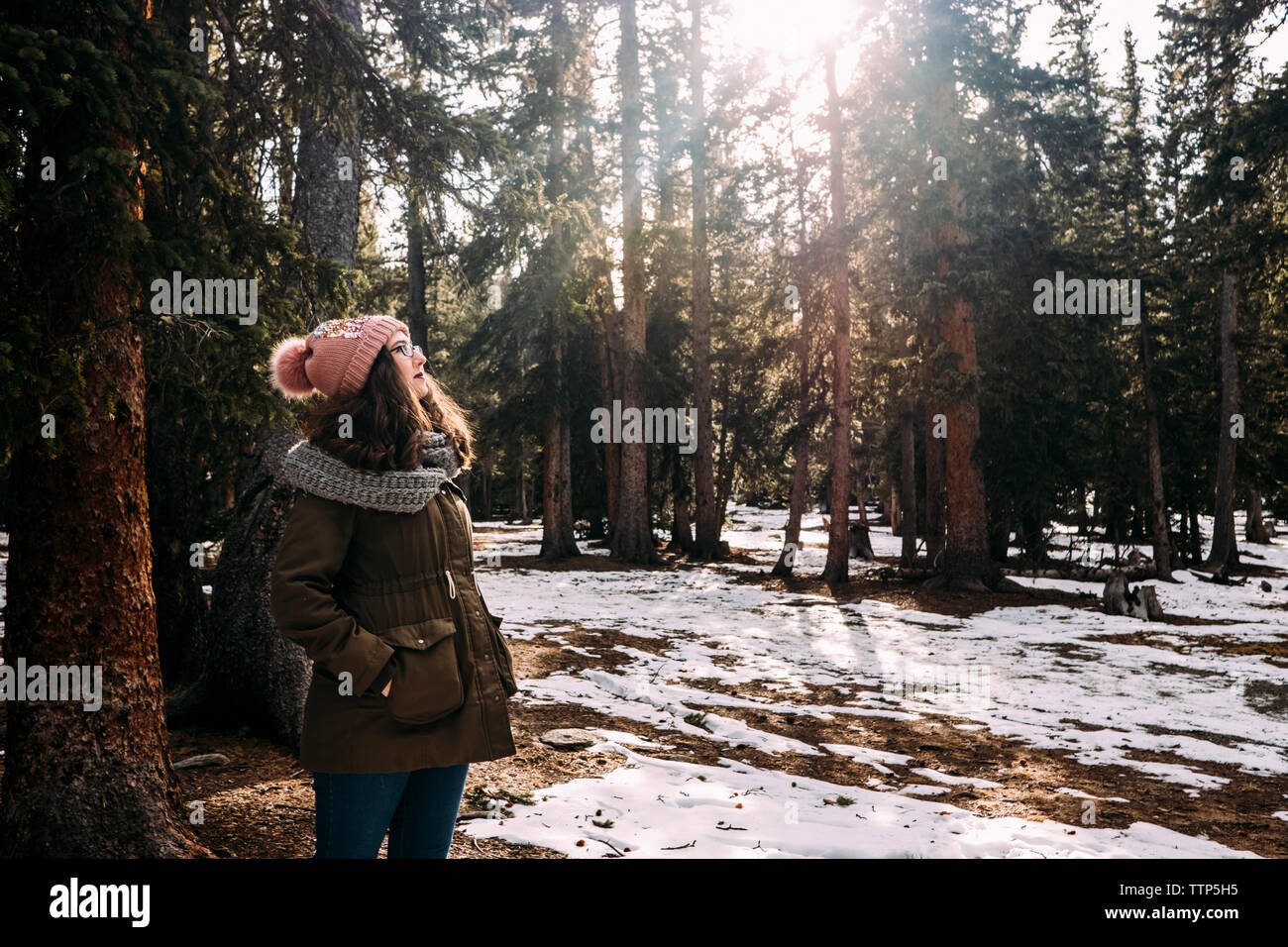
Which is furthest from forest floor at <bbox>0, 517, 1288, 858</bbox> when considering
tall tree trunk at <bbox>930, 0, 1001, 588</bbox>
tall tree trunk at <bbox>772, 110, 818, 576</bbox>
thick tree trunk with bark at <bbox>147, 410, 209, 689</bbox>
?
tall tree trunk at <bbox>772, 110, 818, 576</bbox>

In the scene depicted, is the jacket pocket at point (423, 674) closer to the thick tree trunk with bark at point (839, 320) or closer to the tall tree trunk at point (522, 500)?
the thick tree trunk with bark at point (839, 320)

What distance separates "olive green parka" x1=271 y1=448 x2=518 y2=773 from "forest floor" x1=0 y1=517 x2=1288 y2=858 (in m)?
1.91

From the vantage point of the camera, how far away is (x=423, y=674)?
2.41m

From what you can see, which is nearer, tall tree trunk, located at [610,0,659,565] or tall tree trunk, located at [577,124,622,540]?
tall tree trunk, located at [610,0,659,565]

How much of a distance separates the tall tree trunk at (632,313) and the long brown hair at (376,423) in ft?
60.9

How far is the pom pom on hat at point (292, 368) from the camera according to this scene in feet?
9.04

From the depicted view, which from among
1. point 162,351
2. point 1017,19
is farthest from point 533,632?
point 1017,19

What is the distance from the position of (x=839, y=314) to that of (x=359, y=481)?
53.2 ft

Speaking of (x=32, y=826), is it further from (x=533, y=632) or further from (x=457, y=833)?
(x=533, y=632)

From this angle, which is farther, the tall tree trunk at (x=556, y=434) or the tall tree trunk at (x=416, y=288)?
the tall tree trunk at (x=556, y=434)

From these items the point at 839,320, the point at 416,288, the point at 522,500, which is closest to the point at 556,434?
the point at 416,288

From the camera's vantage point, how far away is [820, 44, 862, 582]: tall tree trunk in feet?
55.8

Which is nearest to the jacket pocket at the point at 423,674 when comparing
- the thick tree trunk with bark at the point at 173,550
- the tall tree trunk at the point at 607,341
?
the thick tree trunk with bark at the point at 173,550

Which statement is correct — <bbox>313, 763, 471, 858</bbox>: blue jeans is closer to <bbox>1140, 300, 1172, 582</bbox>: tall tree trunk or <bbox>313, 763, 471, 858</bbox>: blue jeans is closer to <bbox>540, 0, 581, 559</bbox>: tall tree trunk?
<bbox>540, 0, 581, 559</bbox>: tall tree trunk
